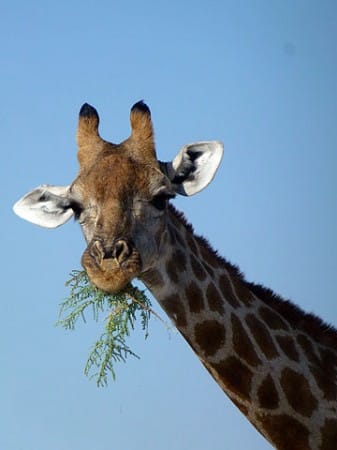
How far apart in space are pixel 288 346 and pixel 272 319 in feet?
1.17

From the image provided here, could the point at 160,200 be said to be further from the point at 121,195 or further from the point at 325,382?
the point at 325,382

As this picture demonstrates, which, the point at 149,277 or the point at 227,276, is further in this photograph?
the point at 227,276

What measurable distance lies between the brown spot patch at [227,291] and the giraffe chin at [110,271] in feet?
4.18

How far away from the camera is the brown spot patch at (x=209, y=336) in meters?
9.09

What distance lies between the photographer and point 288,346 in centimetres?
945

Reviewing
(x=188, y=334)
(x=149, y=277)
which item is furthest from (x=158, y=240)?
(x=188, y=334)

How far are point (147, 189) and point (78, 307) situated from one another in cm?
127

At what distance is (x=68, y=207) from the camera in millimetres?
9578

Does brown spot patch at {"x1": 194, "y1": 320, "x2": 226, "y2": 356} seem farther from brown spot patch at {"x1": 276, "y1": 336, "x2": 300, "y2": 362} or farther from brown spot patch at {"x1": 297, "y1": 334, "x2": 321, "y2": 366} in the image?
brown spot patch at {"x1": 297, "y1": 334, "x2": 321, "y2": 366}

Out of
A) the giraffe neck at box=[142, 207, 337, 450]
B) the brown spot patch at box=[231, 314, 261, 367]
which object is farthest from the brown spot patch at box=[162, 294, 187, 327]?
the brown spot patch at box=[231, 314, 261, 367]

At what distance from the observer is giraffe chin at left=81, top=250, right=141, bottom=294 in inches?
332

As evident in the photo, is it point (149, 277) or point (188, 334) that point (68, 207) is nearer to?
point (149, 277)

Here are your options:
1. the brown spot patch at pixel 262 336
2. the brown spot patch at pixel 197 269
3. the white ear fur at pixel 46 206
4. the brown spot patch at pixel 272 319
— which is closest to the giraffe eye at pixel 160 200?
the brown spot patch at pixel 197 269

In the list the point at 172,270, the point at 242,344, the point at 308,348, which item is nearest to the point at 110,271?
the point at 172,270
